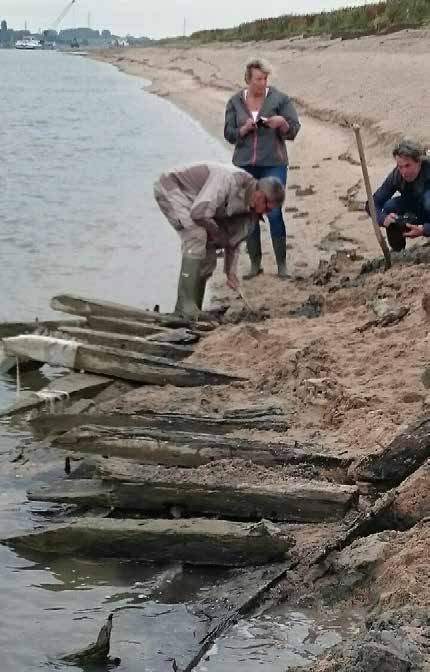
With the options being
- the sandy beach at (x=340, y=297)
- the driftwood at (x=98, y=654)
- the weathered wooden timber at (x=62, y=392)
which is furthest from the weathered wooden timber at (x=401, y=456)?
the weathered wooden timber at (x=62, y=392)

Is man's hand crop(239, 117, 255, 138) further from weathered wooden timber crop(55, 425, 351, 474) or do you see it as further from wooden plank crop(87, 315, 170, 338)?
weathered wooden timber crop(55, 425, 351, 474)

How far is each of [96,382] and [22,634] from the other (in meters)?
2.85

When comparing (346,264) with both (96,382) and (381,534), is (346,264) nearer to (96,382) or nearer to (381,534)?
(96,382)

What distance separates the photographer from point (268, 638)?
4270 mm

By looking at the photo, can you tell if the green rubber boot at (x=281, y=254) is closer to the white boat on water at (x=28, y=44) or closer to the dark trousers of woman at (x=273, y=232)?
the dark trousers of woman at (x=273, y=232)

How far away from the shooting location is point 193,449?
5641mm

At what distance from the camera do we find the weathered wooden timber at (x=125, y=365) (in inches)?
277

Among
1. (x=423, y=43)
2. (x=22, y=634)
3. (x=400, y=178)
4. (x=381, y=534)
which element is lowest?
(x=22, y=634)

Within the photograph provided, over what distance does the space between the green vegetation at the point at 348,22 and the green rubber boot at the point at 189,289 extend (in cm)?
2931

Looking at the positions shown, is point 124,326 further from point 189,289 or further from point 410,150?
point 410,150

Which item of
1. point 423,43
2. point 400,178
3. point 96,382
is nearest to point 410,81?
point 423,43

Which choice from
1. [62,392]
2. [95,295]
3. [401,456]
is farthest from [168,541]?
[95,295]

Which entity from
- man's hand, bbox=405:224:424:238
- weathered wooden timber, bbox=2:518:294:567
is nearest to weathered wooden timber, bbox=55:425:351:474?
weathered wooden timber, bbox=2:518:294:567

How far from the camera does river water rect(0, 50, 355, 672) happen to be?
4.30 m
